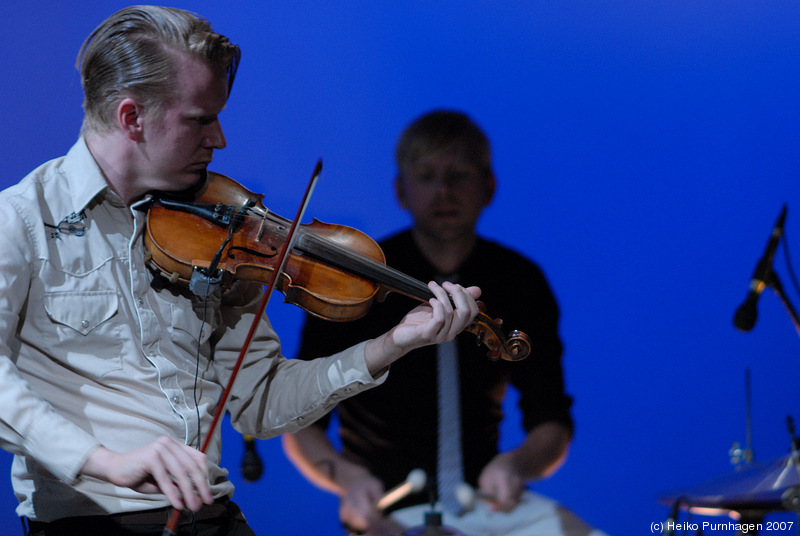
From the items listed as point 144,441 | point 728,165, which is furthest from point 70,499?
point 728,165

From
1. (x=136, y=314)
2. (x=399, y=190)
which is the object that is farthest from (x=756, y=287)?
(x=136, y=314)

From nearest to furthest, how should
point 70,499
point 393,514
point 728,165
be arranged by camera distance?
point 70,499 < point 393,514 < point 728,165

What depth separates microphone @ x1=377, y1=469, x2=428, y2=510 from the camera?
2.16 metres

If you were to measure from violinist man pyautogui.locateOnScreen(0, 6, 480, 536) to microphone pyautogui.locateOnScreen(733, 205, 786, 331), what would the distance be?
1.25m

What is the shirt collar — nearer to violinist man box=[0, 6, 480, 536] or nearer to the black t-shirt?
violinist man box=[0, 6, 480, 536]

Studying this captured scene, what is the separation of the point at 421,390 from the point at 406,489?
281mm

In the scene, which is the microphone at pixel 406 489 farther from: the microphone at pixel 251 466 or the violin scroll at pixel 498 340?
the violin scroll at pixel 498 340

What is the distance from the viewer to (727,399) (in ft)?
7.90

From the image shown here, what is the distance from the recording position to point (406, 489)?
217 centimetres

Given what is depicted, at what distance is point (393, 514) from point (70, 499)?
1110mm

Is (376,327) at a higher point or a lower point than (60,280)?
higher

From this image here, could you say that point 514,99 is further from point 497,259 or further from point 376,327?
point 376,327

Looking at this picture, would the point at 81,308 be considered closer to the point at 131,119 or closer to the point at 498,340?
the point at 131,119

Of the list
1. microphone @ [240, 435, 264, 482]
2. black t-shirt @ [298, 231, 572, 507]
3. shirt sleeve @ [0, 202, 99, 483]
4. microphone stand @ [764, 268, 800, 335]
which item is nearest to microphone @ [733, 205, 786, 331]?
microphone stand @ [764, 268, 800, 335]
